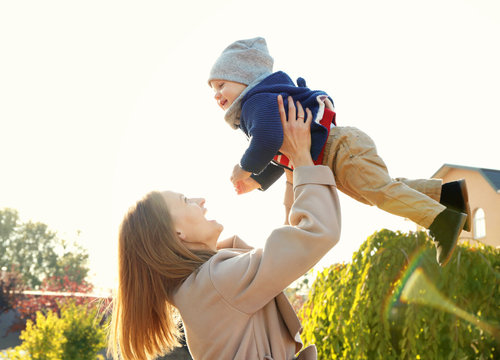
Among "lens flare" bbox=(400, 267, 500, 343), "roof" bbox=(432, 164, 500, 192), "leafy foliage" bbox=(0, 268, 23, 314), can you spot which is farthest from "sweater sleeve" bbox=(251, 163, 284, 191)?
"roof" bbox=(432, 164, 500, 192)

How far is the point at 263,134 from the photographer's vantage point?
2.12 m

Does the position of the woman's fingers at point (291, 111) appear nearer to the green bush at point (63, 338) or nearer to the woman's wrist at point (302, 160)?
the woman's wrist at point (302, 160)

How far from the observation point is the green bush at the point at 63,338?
686 centimetres

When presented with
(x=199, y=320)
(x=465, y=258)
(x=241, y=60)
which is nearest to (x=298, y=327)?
(x=199, y=320)

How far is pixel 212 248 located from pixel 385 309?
103 inches

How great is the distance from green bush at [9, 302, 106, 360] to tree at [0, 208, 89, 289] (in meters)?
40.6

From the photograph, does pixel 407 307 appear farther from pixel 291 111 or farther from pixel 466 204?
pixel 291 111

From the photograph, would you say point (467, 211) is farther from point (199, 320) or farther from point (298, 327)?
point (199, 320)

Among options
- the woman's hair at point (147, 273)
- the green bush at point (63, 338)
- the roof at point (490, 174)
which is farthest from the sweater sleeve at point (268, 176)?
the roof at point (490, 174)

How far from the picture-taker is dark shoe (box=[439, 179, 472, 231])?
7.54ft

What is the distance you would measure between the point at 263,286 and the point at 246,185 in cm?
86

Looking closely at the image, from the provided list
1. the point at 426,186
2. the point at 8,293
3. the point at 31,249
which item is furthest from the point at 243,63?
the point at 31,249

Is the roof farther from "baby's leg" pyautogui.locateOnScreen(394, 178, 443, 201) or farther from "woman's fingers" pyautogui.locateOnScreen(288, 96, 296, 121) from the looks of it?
"woman's fingers" pyautogui.locateOnScreen(288, 96, 296, 121)

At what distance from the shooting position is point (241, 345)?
193 centimetres
